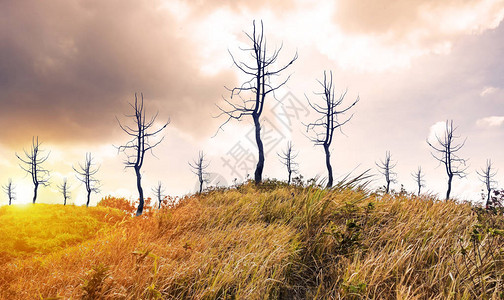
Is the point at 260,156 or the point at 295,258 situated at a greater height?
the point at 260,156

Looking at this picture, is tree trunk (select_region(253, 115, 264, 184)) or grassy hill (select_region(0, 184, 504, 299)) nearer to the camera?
grassy hill (select_region(0, 184, 504, 299))

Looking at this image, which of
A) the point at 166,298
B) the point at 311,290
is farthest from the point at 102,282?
the point at 311,290

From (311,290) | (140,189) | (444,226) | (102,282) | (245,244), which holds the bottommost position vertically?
(311,290)

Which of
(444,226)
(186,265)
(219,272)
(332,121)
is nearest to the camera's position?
(219,272)

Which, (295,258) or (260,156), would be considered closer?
(295,258)

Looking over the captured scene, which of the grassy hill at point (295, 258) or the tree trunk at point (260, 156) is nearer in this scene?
the grassy hill at point (295, 258)

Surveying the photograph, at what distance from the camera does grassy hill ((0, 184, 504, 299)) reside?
9.06 ft

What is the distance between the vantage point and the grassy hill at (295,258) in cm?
276

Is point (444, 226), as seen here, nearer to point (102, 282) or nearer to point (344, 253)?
point (344, 253)

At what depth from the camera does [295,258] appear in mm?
3568

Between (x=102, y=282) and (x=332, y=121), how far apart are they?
21.3 meters

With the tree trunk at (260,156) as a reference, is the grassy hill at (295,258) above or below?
below

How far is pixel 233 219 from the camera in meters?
5.26

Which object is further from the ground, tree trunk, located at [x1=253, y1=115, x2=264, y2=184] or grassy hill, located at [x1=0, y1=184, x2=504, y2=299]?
tree trunk, located at [x1=253, y1=115, x2=264, y2=184]
